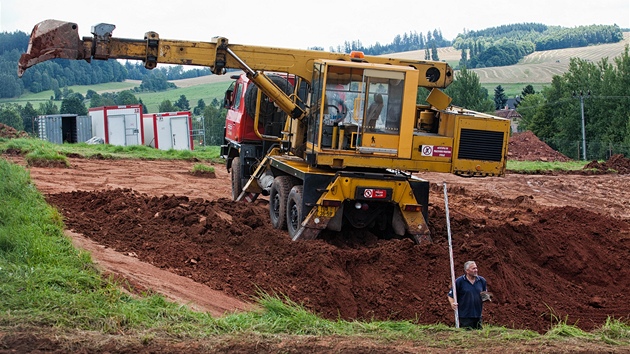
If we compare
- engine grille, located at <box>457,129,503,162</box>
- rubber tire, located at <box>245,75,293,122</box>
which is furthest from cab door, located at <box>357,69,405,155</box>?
rubber tire, located at <box>245,75,293,122</box>

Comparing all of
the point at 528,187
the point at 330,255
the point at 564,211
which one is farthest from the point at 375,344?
the point at 528,187

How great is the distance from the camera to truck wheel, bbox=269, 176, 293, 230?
47.2ft

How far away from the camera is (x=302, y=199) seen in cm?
1319

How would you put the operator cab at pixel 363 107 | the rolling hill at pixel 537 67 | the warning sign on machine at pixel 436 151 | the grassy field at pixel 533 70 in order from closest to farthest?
1. the operator cab at pixel 363 107
2. the warning sign on machine at pixel 436 151
3. the grassy field at pixel 533 70
4. the rolling hill at pixel 537 67

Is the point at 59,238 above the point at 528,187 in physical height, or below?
above

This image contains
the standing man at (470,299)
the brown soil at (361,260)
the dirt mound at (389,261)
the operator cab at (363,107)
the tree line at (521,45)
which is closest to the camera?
the standing man at (470,299)

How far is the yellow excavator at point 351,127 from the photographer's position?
1293cm

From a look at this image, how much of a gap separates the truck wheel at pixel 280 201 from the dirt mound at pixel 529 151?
33.9 metres

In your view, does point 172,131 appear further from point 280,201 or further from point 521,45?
point 521,45

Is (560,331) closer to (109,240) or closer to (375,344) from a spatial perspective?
(375,344)

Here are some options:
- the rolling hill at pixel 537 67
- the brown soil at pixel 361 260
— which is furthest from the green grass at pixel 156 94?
the brown soil at pixel 361 260

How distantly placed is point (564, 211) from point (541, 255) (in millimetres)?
3883

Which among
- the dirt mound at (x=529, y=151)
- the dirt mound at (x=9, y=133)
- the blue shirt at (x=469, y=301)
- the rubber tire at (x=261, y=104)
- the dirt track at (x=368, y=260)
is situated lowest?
Answer: the dirt mound at (x=529, y=151)

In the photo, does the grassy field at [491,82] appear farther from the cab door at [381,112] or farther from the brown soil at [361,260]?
the cab door at [381,112]
